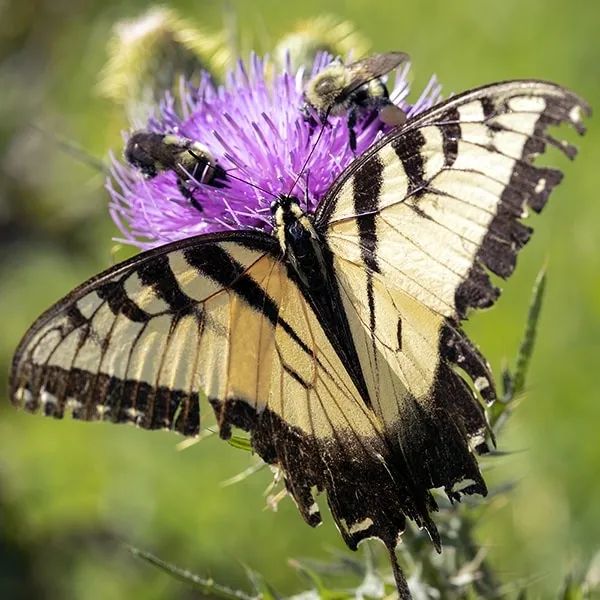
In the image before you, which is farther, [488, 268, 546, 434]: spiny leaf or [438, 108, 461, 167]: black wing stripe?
[488, 268, 546, 434]: spiny leaf

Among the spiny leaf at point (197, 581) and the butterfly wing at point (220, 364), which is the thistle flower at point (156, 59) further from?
the spiny leaf at point (197, 581)

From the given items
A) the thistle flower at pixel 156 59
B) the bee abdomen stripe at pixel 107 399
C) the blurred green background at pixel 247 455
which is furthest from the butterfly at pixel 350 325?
the thistle flower at pixel 156 59

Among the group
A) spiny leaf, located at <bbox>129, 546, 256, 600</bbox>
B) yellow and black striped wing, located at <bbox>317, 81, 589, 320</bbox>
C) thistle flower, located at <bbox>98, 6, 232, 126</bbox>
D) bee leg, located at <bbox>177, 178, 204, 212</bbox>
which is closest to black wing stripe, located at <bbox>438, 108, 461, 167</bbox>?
yellow and black striped wing, located at <bbox>317, 81, 589, 320</bbox>

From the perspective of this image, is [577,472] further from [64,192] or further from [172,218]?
[64,192]

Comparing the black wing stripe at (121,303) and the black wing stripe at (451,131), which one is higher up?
the black wing stripe at (451,131)

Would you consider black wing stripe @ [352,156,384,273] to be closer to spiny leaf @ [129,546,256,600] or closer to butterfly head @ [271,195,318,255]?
butterfly head @ [271,195,318,255]

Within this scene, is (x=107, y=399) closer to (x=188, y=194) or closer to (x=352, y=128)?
(x=188, y=194)

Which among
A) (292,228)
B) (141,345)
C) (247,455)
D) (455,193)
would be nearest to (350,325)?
(292,228)
